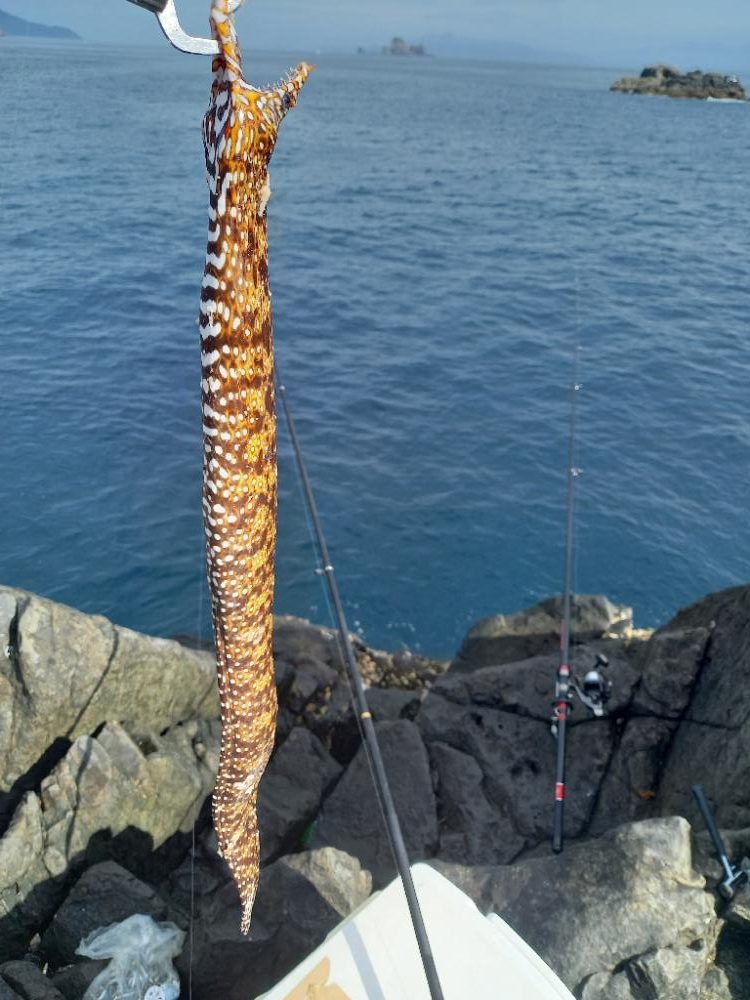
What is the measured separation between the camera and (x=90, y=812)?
26.1ft

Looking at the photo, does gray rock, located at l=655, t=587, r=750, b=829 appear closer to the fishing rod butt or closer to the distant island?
the fishing rod butt

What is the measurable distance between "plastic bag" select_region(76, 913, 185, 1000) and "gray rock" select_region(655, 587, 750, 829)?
5.36 meters

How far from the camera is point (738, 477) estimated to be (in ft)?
67.4

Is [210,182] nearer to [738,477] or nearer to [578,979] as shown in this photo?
[578,979]

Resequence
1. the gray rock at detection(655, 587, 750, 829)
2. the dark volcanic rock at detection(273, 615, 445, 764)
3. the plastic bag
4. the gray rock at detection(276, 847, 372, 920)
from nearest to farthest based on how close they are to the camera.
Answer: the plastic bag → the gray rock at detection(276, 847, 372, 920) → the gray rock at detection(655, 587, 750, 829) → the dark volcanic rock at detection(273, 615, 445, 764)

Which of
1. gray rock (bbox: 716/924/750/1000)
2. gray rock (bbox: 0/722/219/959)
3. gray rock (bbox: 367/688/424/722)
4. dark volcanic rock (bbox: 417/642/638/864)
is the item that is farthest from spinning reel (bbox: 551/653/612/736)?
gray rock (bbox: 0/722/219/959)

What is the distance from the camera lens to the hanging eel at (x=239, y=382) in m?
3.13

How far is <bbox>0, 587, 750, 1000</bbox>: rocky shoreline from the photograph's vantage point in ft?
19.6

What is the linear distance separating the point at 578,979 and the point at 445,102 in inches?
4516

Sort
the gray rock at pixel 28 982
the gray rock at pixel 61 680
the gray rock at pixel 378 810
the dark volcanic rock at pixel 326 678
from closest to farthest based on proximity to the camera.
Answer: the gray rock at pixel 28 982, the gray rock at pixel 61 680, the gray rock at pixel 378 810, the dark volcanic rock at pixel 326 678

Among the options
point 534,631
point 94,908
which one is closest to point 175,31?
point 94,908

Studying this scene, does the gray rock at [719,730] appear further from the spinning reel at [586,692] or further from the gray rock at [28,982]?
the gray rock at [28,982]

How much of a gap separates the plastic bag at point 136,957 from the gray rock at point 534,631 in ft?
23.0

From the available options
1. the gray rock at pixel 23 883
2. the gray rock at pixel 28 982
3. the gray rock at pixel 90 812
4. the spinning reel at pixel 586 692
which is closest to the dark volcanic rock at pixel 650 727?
the spinning reel at pixel 586 692
